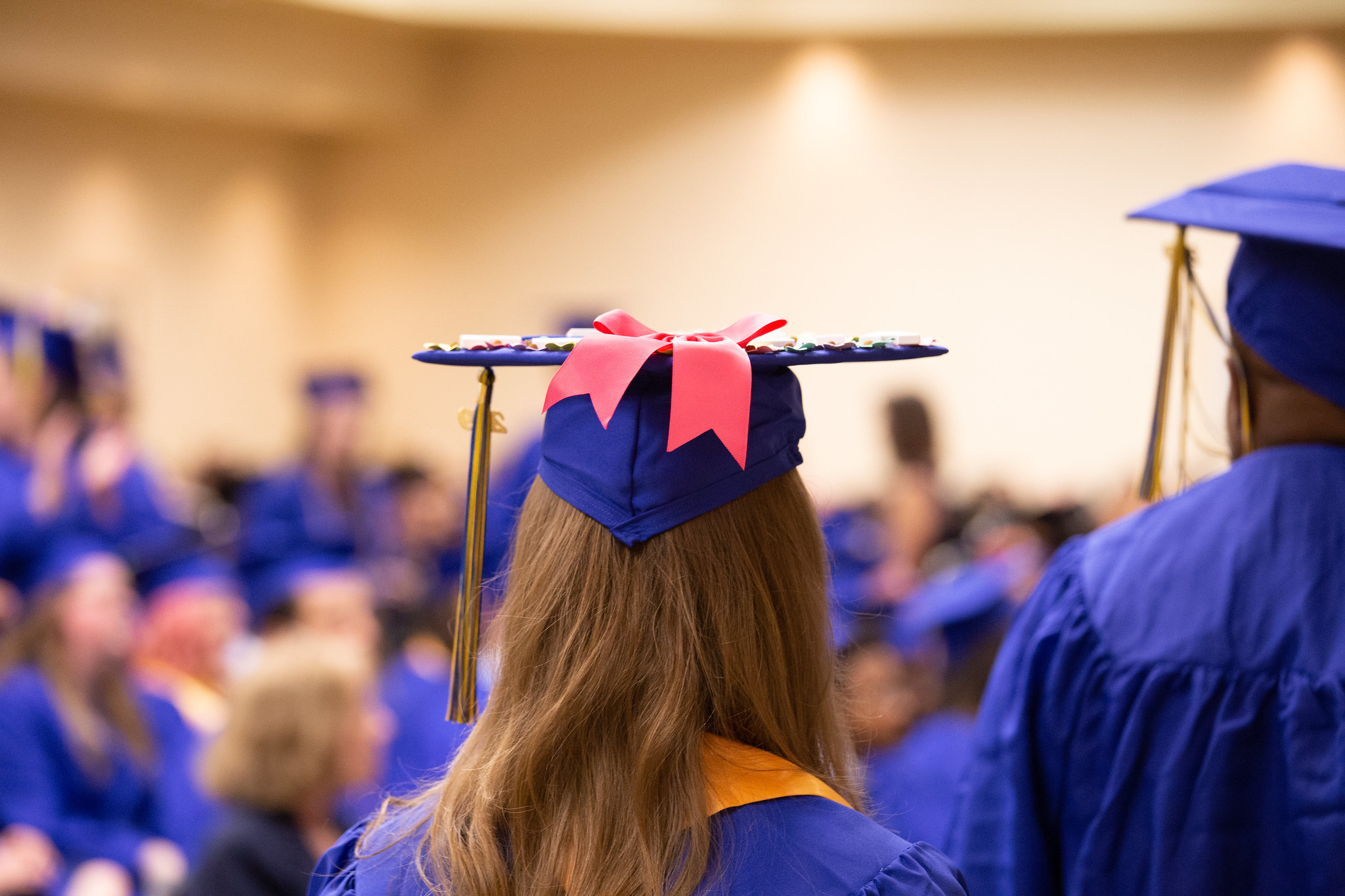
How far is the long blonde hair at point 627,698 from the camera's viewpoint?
1.12 meters

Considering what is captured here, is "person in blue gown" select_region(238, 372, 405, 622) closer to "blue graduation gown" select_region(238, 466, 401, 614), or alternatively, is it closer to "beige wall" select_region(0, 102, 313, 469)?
"blue graduation gown" select_region(238, 466, 401, 614)

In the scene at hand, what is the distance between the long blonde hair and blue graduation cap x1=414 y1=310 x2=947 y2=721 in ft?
0.08

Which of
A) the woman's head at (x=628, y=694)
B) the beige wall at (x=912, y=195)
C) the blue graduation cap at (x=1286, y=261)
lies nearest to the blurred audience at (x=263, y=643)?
the woman's head at (x=628, y=694)

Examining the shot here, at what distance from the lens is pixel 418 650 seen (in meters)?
4.74

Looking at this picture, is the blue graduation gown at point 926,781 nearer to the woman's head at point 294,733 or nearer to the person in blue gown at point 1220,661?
the woman's head at point 294,733

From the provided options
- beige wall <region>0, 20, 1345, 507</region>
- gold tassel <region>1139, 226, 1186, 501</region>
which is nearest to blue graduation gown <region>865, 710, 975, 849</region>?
gold tassel <region>1139, 226, 1186, 501</region>

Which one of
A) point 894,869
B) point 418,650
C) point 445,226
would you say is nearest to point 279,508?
point 418,650

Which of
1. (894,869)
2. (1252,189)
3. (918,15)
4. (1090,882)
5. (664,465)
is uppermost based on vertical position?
(918,15)

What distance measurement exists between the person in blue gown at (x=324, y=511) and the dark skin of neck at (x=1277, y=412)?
4.68 meters

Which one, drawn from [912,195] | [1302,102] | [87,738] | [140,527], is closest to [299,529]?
[140,527]

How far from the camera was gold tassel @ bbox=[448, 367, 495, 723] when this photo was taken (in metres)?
1.41

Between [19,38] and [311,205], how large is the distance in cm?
398

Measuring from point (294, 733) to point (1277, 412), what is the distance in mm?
2340

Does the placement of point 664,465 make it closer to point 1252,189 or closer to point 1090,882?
point 1090,882
